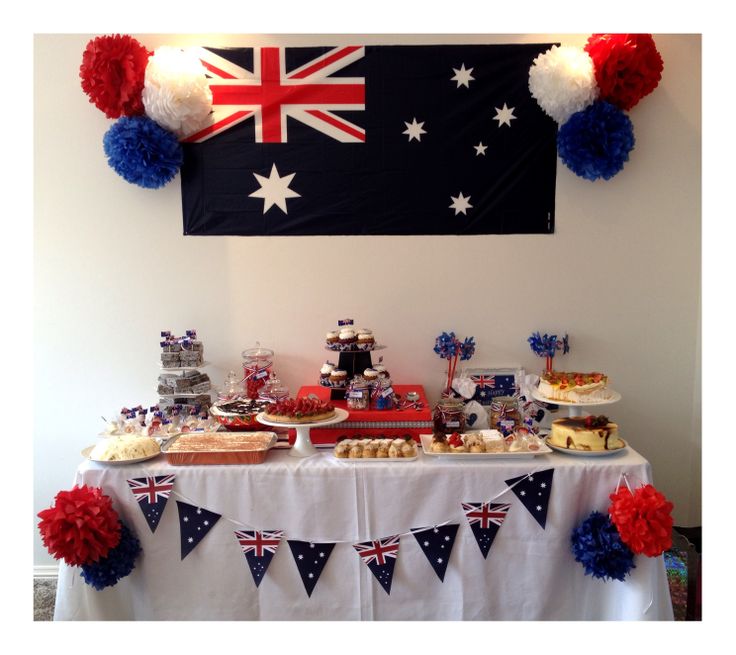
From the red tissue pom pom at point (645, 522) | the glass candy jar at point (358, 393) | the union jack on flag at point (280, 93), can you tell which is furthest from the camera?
the union jack on flag at point (280, 93)

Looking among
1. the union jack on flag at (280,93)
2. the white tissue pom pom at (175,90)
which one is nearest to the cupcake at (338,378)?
the union jack on flag at (280,93)

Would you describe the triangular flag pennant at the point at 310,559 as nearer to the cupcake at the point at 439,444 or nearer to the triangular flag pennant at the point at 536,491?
the cupcake at the point at 439,444

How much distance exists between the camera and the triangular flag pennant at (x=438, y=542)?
2.17 meters

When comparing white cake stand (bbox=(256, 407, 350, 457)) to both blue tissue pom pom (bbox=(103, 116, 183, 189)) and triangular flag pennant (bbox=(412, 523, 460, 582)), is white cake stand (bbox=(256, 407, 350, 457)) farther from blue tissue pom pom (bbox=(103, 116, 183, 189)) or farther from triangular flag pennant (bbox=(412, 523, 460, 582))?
blue tissue pom pom (bbox=(103, 116, 183, 189))

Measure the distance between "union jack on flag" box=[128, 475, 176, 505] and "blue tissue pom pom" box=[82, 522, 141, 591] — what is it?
0.42 feet

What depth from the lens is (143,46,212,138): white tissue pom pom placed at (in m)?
2.48

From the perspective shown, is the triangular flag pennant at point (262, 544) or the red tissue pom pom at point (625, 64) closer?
the triangular flag pennant at point (262, 544)

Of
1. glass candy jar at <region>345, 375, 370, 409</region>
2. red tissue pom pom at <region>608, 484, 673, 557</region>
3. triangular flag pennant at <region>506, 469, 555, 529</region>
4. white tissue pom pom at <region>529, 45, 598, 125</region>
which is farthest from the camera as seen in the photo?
white tissue pom pom at <region>529, 45, 598, 125</region>

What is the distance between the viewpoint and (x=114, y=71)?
2.50m

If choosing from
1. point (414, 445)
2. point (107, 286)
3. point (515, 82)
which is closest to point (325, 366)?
point (414, 445)

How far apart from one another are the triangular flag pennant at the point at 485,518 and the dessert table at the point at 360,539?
0.02 meters

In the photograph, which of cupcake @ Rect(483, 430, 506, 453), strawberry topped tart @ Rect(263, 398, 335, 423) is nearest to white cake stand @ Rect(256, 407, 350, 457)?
strawberry topped tart @ Rect(263, 398, 335, 423)

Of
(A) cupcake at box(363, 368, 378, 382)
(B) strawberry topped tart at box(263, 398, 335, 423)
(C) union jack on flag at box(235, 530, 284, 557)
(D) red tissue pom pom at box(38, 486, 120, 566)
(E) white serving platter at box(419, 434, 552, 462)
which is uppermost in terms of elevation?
(A) cupcake at box(363, 368, 378, 382)

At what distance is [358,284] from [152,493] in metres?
1.25
